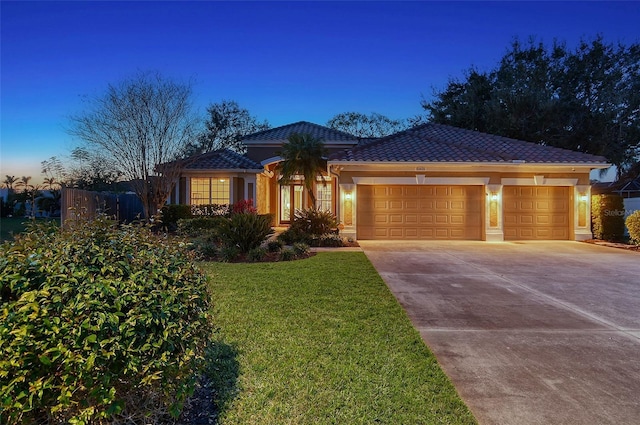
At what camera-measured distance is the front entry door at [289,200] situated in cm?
2025

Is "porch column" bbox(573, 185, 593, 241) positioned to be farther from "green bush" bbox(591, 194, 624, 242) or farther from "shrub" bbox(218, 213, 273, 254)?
"shrub" bbox(218, 213, 273, 254)

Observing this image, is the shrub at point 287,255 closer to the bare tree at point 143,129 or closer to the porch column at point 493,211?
the porch column at point 493,211

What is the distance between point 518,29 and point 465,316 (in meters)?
23.3

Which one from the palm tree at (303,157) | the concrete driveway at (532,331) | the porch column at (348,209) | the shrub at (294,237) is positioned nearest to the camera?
the concrete driveway at (532,331)

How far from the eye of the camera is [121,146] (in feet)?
54.8

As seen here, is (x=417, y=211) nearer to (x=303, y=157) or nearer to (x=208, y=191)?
(x=303, y=157)

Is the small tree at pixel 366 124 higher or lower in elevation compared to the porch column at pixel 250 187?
higher

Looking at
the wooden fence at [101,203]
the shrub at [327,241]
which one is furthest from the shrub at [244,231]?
the shrub at [327,241]

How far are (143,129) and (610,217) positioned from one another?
764 inches

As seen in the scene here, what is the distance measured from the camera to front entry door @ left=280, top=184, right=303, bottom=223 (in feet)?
66.4

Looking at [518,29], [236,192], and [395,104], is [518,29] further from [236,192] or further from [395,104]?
[236,192]

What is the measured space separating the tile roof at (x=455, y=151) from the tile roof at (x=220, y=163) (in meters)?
6.10

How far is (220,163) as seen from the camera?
60.8ft

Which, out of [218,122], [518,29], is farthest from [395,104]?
[218,122]
